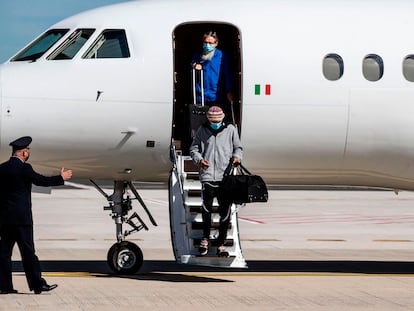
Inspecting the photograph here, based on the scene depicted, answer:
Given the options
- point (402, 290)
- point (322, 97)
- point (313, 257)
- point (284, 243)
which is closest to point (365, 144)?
point (322, 97)

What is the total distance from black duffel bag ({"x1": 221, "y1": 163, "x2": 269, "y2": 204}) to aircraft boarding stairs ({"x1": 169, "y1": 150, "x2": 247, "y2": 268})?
621mm

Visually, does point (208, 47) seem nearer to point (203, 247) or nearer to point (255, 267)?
point (203, 247)

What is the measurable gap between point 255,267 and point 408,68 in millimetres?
5121

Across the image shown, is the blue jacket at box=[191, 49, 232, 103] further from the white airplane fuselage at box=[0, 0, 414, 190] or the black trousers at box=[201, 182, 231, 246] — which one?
the black trousers at box=[201, 182, 231, 246]

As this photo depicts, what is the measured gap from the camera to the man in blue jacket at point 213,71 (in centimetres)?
1809

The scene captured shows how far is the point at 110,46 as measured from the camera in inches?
716

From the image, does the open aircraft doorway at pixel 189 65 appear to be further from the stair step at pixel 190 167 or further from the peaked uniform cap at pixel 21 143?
the peaked uniform cap at pixel 21 143

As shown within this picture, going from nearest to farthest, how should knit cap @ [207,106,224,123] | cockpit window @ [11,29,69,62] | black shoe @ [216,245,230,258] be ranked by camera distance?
black shoe @ [216,245,230,258], knit cap @ [207,106,224,123], cockpit window @ [11,29,69,62]

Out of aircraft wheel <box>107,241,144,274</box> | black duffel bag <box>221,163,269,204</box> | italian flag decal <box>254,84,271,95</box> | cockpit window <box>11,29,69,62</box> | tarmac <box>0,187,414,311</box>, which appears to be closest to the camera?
tarmac <box>0,187,414,311</box>

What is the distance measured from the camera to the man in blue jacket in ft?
59.4

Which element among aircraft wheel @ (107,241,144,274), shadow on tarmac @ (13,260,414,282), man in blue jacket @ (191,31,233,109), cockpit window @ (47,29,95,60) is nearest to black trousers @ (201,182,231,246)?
shadow on tarmac @ (13,260,414,282)

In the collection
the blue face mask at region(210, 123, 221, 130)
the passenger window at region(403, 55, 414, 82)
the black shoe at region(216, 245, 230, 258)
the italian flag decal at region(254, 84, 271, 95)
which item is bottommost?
the black shoe at region(216, 245, 230, 258)

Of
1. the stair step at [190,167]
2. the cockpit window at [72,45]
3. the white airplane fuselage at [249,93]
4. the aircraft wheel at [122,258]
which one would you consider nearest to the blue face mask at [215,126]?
the white airplane fuselage at [249,93]

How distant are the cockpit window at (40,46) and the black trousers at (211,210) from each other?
3.41m
